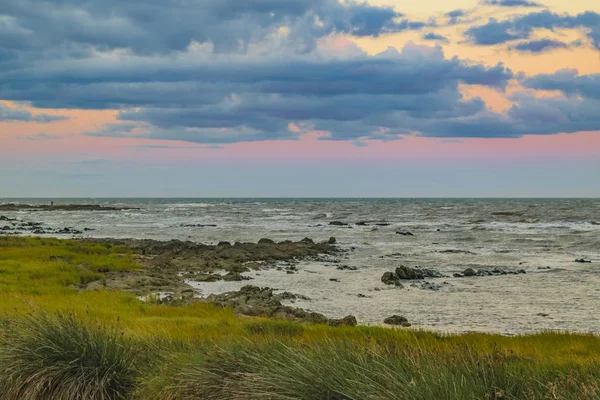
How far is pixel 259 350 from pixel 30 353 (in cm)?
317

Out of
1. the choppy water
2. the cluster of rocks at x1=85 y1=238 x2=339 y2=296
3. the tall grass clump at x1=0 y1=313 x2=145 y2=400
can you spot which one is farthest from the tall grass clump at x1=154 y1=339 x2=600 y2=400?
the cluster of rocks at x1=85 y1=238 x2=339 y2=296

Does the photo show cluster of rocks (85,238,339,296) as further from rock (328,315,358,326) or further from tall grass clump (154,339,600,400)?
tall grass clump (154,339,600,400)

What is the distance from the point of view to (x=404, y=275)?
90.9ft

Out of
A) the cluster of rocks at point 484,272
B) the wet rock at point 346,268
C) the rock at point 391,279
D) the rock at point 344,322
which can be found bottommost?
the wet rock at point 346,268

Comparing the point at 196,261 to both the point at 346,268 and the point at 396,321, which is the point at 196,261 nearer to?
the point at 346,268

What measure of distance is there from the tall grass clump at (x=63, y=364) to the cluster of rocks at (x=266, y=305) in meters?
8.68

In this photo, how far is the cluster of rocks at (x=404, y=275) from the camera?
2658 cm

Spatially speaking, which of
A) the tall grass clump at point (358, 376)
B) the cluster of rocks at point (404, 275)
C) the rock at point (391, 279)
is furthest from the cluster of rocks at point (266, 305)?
the tall grass clump at point (358, 376)

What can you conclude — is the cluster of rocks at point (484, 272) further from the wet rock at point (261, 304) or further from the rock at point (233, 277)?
the wet rock at point (261, 304)

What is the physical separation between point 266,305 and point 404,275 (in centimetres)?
993

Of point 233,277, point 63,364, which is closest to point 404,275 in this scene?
point 233,277

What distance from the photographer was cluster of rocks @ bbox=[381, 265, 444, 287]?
2658cm

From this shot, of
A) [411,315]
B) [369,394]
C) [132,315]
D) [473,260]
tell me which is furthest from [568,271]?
[369,394]

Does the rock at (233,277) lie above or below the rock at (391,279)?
below
